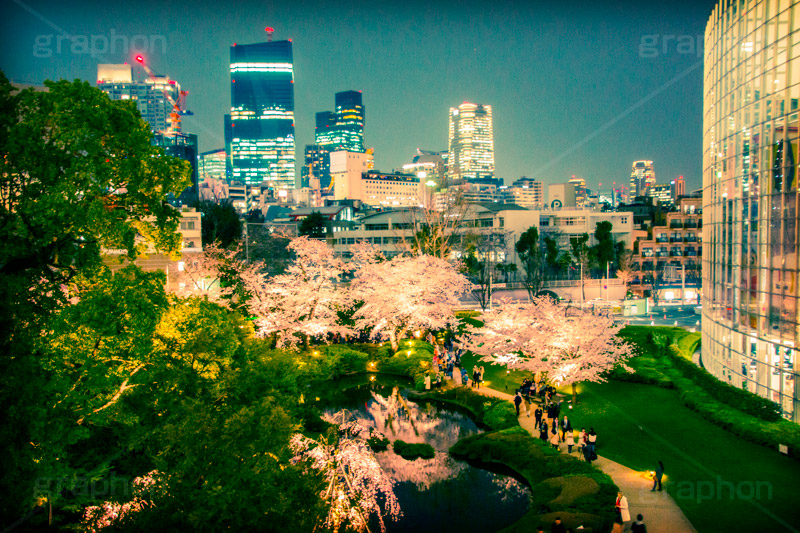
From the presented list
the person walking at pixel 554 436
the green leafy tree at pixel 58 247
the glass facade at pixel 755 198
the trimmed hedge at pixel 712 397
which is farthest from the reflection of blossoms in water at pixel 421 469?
the glass facade at pixel 755 198

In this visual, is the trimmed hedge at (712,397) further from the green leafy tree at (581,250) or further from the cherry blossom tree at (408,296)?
the green leafy tree at (581,250)

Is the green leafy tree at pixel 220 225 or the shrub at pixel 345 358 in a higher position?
the green leafy tree at pixel 220 225

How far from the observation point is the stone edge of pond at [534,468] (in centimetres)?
1536

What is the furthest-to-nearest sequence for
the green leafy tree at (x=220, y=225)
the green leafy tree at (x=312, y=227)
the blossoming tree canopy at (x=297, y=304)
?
the green leafy tree at (x=312, y=227)
the green leafy tree at (x=220, y=225)
the blossoming tree canopy at (x=297, y=304)

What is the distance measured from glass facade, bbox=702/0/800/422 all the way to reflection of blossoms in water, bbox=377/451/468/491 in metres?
15.4

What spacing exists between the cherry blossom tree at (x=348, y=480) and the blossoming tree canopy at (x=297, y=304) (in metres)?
18.7

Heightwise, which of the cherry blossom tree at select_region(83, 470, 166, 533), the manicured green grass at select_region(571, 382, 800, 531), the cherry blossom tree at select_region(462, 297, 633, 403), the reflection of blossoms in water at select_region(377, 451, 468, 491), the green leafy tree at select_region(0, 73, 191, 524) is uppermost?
the green leafy tree at select_region(0, 73, 191, 524)

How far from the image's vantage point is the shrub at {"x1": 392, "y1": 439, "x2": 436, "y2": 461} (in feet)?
74.9

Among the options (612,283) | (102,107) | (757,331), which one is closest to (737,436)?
(757,331)

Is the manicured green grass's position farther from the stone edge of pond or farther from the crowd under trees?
the crowd under trees

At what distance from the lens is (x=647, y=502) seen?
1692 cm

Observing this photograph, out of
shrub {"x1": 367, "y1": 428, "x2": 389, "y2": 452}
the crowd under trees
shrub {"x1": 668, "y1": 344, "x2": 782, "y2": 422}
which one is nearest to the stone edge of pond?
shrub {"x1": 367, "y1": 428, "x2": 389, "y2": 452}

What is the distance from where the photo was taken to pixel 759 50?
24.1m

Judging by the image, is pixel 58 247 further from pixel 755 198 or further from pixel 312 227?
pixel 312 227
